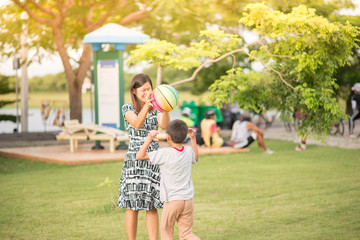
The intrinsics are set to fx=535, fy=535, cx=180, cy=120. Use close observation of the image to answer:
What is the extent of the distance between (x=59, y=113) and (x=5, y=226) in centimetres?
1779

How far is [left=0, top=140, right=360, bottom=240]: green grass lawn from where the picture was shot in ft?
21.1

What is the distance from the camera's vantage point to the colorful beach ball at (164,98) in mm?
4883

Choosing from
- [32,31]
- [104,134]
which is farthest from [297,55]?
[32,31]

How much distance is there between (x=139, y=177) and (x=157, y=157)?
48 centimetres

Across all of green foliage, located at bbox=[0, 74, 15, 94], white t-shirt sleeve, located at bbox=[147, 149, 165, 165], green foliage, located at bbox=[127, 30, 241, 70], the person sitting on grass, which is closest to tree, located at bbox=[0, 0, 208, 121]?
green foliage, located at bbox=[0, 74, 15, 94]

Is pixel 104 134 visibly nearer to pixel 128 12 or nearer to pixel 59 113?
pixel 128 12

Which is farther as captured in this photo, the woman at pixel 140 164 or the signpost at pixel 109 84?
the signpost at pixel 109 84

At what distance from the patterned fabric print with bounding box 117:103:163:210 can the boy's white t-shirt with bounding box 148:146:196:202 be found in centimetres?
35

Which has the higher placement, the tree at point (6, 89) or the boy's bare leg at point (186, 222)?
the tree at point (6, 89)

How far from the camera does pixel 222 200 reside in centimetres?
827

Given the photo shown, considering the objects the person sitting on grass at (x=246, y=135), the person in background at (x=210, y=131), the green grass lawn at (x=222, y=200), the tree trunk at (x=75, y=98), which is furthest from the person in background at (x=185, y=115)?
the tree trunk at (x=75, y=98)

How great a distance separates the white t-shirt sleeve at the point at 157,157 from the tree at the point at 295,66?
279 centimetres

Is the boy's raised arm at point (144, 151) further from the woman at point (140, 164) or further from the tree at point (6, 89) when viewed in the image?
the tree at point (6, 89)

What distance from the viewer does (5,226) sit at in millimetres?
6738
